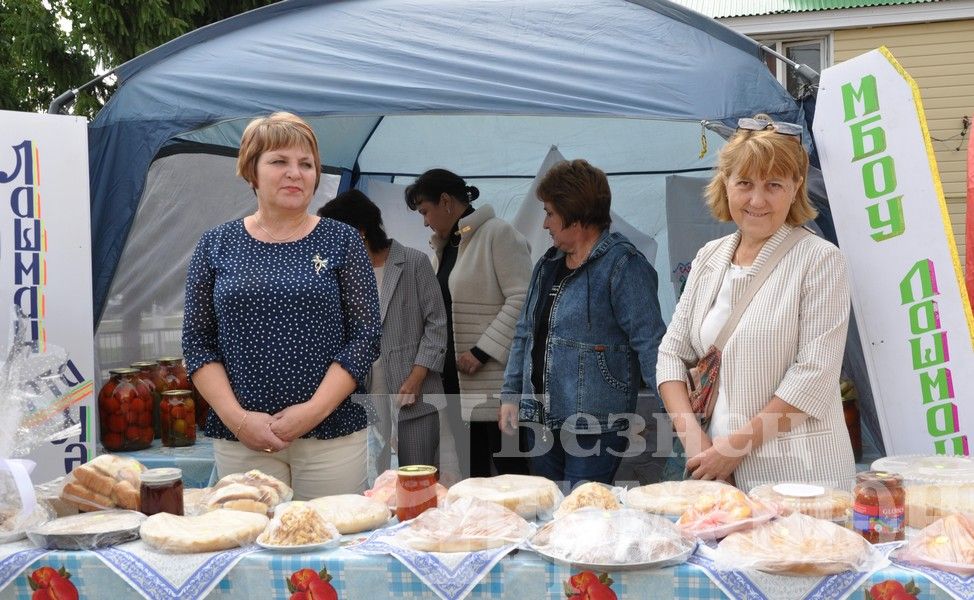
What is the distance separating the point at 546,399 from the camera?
2.89 m

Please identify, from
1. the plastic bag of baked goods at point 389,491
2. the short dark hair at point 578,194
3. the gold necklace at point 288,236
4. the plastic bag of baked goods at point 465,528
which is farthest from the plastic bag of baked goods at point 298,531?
the short dark hair at point 578,194

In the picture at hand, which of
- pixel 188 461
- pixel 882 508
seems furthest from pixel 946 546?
pixel 188 461

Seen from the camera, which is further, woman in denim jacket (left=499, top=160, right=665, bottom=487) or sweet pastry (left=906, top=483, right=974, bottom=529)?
woman in denim jacket (left=499, top=160, right=665, bottom=487)

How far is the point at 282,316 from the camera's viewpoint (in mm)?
2268

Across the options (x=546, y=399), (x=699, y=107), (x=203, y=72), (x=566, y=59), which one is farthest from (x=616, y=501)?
(x=203, y=72)

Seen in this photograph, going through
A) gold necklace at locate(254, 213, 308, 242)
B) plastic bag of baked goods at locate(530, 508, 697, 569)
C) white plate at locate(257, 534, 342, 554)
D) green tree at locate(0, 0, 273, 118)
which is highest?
green tree at locate(0, 0, 273, 118)

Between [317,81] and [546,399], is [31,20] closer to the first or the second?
[317,81]

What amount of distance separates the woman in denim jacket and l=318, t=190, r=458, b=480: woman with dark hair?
2.23 ft

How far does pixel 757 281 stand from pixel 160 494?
137cm

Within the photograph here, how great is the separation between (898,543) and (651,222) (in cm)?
372

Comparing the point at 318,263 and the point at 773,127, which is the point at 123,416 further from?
the point at 773,127

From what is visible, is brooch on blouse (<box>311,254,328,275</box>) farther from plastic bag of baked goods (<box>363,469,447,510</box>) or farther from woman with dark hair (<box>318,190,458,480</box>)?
woman with dark hair (<box>318,190,458,480</box>)

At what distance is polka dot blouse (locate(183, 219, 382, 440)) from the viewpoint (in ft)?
7.46

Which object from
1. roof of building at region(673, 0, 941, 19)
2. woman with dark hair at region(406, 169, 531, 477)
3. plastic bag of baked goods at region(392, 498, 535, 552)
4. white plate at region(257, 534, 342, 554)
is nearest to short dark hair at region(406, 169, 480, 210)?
woman with dark hair at region(406, 169, 531, 477)
